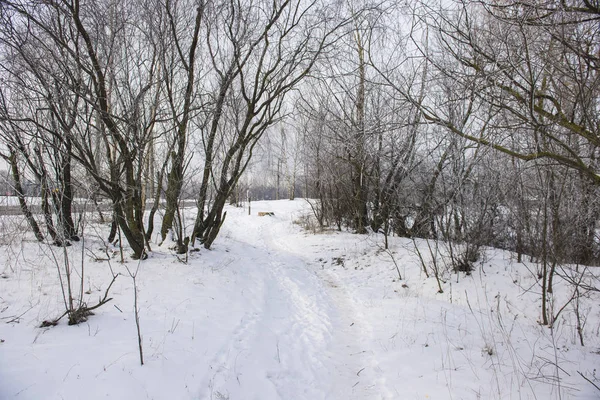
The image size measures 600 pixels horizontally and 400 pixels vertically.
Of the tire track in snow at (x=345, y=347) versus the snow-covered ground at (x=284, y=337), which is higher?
the snow-covered ground at (x=284, y=337)

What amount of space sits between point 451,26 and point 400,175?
570 cm

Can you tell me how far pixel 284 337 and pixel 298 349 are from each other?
0.32 m

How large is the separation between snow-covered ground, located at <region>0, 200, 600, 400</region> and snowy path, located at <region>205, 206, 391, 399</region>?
18 millimetres

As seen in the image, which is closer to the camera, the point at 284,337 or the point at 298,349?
the point at 298,349

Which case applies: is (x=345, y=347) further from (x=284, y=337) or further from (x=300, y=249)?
(x=300, y=249)

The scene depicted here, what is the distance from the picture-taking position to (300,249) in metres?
10.3

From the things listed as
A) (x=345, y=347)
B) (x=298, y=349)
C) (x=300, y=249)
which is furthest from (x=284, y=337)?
(x=300, y=249)

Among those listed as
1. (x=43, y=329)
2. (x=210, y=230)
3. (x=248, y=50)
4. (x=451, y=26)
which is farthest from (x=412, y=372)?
(x=248, y=50)

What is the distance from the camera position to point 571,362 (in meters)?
3.09

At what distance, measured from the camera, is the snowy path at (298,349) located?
2904 millimetres

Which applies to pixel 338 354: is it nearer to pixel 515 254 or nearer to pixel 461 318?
pixel 461 318

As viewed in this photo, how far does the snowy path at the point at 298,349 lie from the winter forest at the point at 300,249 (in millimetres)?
30

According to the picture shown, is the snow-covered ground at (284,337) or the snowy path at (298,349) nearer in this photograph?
the snow-covered ground at (284,337)

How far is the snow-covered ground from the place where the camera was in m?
2.59
